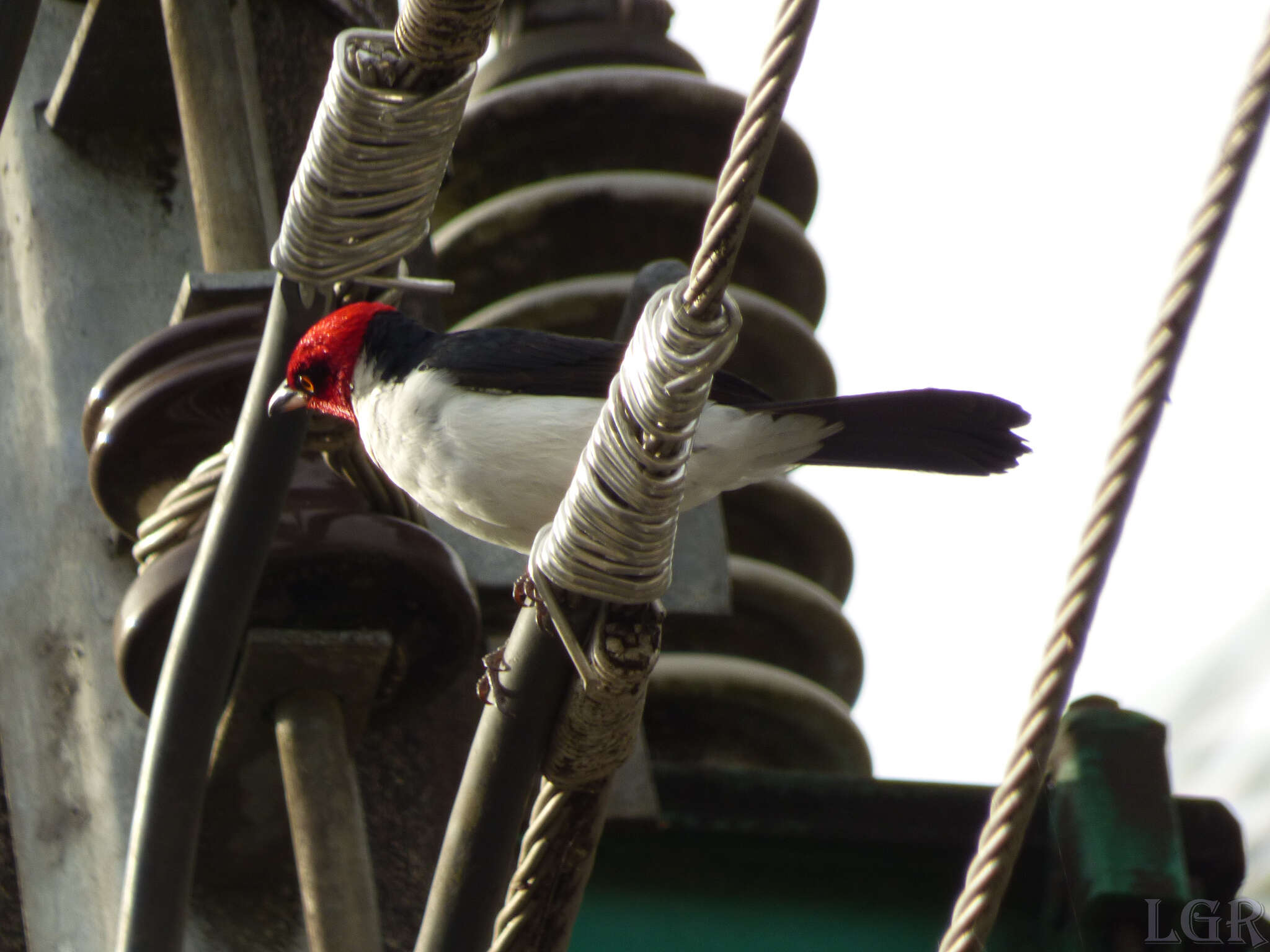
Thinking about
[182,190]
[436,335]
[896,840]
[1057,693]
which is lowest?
[896,840]

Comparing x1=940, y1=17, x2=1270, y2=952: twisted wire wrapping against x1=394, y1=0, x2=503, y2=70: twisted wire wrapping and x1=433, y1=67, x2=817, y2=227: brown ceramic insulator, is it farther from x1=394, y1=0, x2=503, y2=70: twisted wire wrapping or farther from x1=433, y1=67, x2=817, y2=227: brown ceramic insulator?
x1=433, y1=67, x2=817, y2=227: brown ceramic insulator

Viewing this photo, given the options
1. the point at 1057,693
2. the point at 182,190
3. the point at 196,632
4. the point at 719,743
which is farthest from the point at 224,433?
the point at 719,743

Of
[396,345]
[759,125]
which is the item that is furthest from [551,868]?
[396,345]

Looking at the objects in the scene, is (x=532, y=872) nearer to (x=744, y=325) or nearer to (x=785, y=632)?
(x=785, y=632)

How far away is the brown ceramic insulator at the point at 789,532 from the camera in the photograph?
245 inches

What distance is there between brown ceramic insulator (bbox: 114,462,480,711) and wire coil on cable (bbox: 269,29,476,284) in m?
0.61

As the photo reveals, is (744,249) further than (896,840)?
Yes

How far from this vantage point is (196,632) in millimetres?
2381

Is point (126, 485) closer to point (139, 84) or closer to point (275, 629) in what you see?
point (275, 629)

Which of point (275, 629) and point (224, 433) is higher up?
point (224, 433)

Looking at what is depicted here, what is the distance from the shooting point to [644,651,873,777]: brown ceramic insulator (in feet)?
17.3

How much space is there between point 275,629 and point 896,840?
196cm

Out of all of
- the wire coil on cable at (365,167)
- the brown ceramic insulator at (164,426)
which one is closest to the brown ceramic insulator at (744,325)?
the brown ceramic insulator at (164,426)

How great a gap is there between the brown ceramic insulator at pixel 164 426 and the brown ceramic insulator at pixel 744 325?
316 cm
